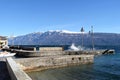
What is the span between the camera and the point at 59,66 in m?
41.7

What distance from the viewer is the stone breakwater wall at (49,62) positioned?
1351 inches

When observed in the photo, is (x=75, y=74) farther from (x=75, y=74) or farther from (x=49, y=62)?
(x=49, y=62)

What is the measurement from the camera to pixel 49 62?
3969 centimetres

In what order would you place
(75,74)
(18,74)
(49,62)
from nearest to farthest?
(18,74), (75,74), (49,62)

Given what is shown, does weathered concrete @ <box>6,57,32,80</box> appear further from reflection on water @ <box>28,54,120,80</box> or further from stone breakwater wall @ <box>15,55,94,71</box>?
stone breakwater wall @ <box>15,55,94,71</box>

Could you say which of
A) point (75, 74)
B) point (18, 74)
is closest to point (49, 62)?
point (75, 74)

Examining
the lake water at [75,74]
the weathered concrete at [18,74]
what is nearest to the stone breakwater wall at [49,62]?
the lake water at [75,74]

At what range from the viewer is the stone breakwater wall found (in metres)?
34.3

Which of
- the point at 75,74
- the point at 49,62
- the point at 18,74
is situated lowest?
the point at 75,74

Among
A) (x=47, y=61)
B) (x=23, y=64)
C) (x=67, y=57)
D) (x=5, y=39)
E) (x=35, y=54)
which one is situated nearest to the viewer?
(x=23, y=64)

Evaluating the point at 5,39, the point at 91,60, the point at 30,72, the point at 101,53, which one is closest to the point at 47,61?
the point at 30,72

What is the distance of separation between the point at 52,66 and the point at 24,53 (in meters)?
23.1

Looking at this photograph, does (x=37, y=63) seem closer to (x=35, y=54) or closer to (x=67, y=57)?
(x=67, y=57)

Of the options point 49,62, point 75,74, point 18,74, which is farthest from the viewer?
point 49,62
